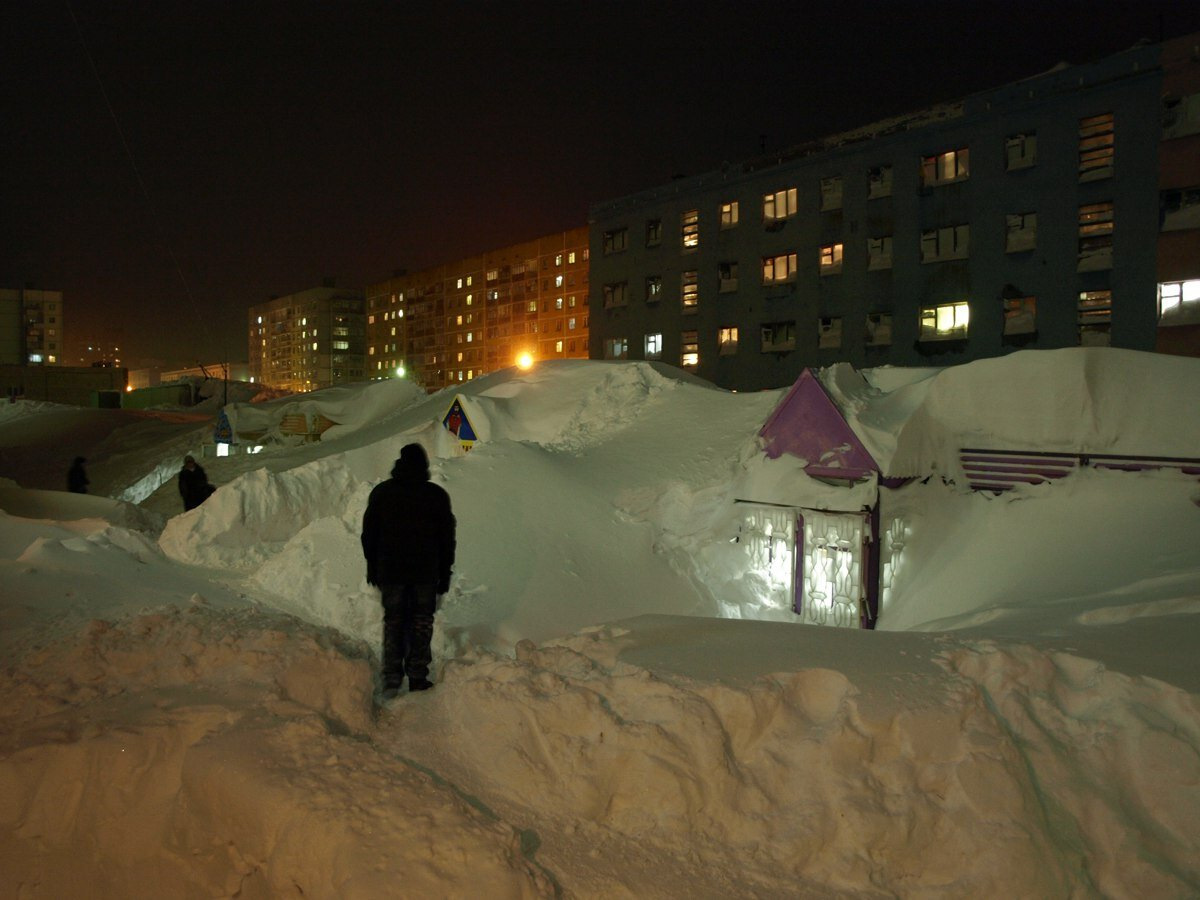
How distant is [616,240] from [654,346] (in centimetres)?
585

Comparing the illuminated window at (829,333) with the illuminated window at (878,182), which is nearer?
the illuminated window at (878,182)

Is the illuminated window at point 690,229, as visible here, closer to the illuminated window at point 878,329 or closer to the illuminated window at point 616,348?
the illuminated window at point 616,348

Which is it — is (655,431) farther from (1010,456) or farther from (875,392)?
(1010,456)

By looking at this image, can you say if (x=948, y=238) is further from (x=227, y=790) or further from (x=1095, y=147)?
(x=227, y=790)

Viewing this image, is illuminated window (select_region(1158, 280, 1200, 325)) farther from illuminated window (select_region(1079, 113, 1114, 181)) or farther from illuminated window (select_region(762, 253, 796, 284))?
illuminated window (select_region(762, 253, 796, 284))

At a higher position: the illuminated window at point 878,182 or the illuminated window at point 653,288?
the illuminated window at point 878,182

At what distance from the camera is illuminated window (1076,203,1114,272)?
23375 mm

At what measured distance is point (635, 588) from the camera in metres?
7.78

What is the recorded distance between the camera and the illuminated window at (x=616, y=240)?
3711cm

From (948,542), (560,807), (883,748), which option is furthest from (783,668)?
(948,542)

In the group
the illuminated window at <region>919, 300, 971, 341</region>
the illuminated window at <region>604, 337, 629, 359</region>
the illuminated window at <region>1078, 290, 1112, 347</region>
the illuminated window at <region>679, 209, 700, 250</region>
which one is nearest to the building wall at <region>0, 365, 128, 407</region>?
the illuminated window at <region>604, 337, 629, 359</region>

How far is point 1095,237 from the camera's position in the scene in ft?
77.6

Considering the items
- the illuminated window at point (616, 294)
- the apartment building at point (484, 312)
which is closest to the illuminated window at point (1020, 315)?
the illuminated window at point (616, 294)

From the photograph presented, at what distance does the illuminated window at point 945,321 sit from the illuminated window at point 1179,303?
5.22 metres
